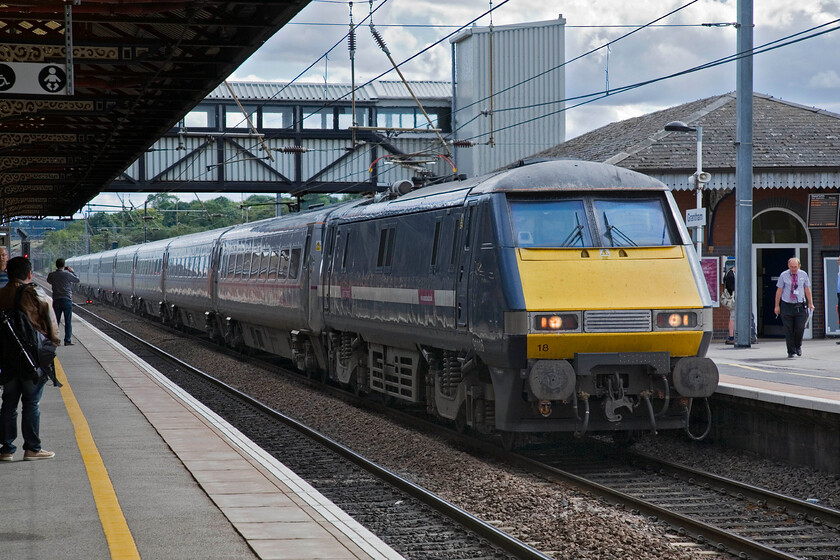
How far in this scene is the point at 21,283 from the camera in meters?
9.69

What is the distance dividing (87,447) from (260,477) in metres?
2.44

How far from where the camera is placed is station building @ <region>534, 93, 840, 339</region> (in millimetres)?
23062

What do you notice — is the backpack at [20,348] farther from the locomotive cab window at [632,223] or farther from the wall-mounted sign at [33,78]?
the locomotive cab window at [632,223]

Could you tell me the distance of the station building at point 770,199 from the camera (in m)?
23.1

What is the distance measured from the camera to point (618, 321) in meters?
10.5

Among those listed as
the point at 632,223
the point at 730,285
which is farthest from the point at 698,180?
the point at 632,223

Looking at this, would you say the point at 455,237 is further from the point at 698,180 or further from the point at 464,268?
the point at 698,180

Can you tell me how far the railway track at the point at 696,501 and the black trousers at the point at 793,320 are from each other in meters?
7.06

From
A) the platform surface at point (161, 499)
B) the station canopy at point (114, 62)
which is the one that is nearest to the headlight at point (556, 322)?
the platform surface at point (161, 499)

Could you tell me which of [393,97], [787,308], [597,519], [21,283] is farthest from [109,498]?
[393,97]

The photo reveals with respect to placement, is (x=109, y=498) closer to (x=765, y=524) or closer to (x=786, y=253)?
(x=765, y=524)

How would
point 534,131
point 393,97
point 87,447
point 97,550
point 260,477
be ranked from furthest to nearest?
point 534,131, point 393,97, point 87,447, point 260,477, point 97,550

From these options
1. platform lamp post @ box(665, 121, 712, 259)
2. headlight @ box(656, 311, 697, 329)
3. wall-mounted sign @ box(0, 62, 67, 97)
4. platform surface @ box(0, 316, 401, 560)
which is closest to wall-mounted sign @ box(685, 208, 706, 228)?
platform lamp post @ box(665, 121, 712, 259)

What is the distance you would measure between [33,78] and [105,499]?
6.00 metres
